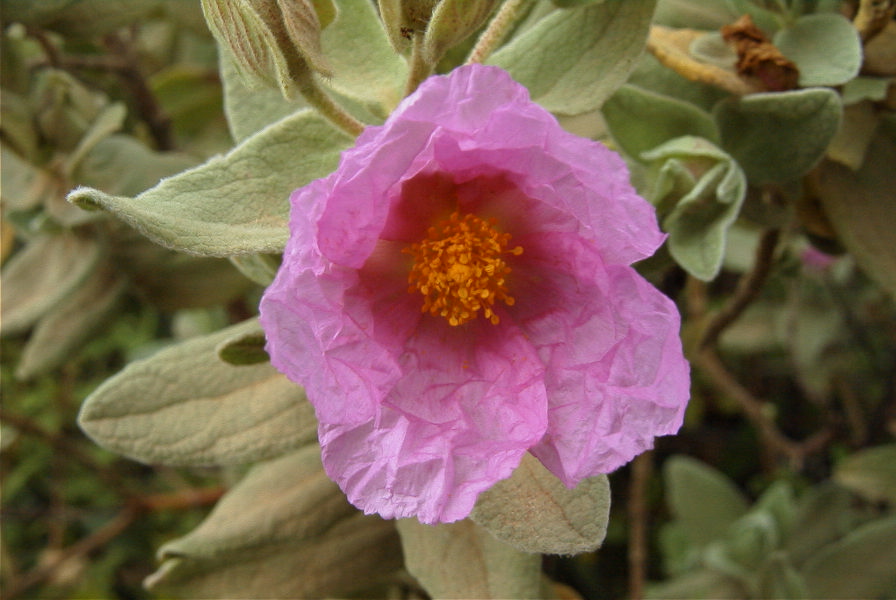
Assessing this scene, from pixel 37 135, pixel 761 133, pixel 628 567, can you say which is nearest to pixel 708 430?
pixel 628 567

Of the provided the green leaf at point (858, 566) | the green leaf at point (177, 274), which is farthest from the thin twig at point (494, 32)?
the green leaf at point (858, 566)

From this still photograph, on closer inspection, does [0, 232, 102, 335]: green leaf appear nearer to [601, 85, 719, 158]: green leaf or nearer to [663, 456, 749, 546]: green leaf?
[601, 85, 719, 158]: green leaf

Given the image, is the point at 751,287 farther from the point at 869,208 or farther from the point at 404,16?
the point at 404,16

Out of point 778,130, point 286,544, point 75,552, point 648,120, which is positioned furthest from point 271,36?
point 75,552

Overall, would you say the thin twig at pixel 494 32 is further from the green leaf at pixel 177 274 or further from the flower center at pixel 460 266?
Result: the green leaf at pixel 177 274

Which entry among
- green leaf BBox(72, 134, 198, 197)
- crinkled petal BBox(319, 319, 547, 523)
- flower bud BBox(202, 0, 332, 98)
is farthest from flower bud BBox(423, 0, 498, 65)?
green leaf BBox(72, 134, 198, 197)
